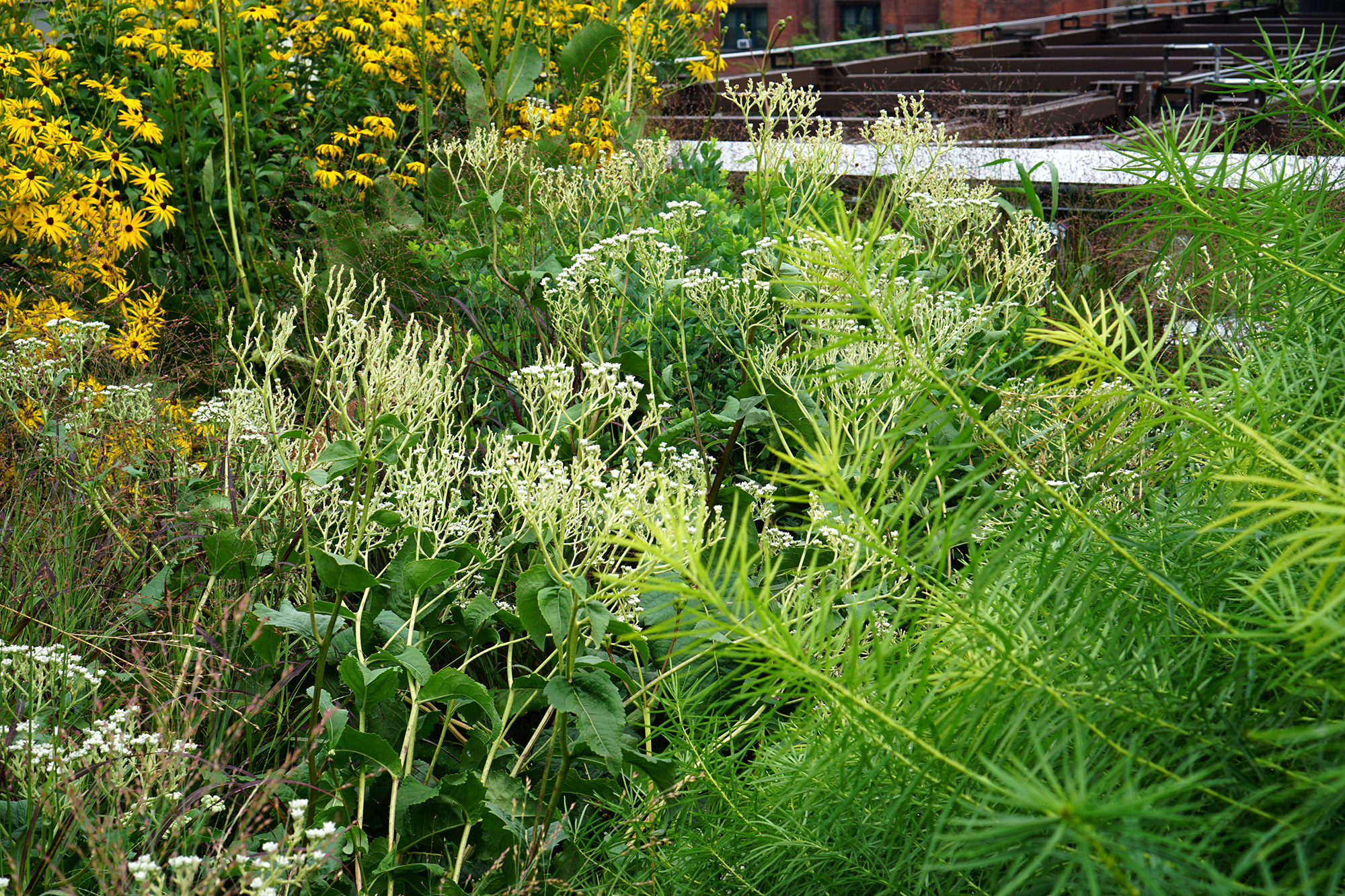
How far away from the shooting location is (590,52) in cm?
453

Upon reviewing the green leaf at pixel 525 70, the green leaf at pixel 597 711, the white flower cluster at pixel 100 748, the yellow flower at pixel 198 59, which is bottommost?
the green leaf at pixel 597 711

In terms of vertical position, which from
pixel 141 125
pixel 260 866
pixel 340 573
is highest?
pixel 141 125

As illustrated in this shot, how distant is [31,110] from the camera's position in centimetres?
384

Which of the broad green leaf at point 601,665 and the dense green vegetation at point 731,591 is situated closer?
the dense green vegetation at point 731,591

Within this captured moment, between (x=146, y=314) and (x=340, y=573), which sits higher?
(x=146, y=314)

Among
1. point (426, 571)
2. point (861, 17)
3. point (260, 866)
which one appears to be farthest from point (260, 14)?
point (861, 17)

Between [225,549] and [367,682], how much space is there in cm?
50

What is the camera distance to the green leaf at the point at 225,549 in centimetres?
188

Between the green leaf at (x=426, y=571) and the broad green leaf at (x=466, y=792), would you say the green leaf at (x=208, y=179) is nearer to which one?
the green leaf at (x=426, y=571)

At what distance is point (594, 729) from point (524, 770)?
1.18ft

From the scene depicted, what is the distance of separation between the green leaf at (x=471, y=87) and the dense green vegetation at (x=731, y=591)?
0.86m

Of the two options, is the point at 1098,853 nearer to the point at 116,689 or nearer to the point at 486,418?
the point at 116,689

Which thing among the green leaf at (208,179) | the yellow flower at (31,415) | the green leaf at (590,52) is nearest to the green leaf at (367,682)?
the yellow flower at (31,415)

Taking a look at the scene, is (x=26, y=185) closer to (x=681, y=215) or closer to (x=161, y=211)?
(x=161, y=211)
